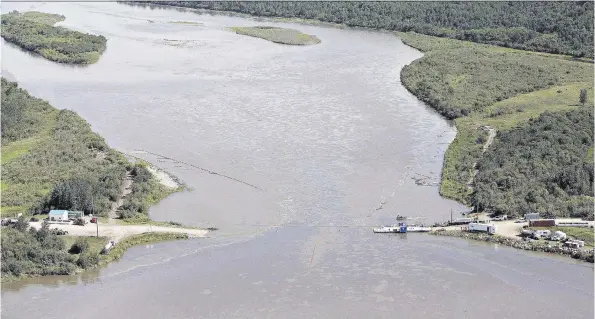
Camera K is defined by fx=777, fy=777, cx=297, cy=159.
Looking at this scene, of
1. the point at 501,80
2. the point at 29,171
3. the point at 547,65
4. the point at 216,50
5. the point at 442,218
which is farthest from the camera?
the point at 216,50

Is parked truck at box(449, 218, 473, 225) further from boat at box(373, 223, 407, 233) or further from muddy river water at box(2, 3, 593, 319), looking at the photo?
boat at box(373, 223, 407, 233)

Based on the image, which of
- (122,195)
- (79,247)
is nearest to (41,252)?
(79,247)

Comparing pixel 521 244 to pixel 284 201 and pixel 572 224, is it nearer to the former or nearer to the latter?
pixel 572 224

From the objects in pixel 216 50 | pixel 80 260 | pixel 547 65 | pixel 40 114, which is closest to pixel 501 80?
pixel 547 65

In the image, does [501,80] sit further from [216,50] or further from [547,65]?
[216,50]

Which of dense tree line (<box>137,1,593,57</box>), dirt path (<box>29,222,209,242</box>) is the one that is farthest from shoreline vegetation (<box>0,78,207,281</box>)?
dense tree line (<box>137,1,593,57</box>)

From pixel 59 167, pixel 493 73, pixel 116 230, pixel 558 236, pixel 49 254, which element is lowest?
pixel 49 254

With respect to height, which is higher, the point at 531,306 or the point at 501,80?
the point at 501,80
